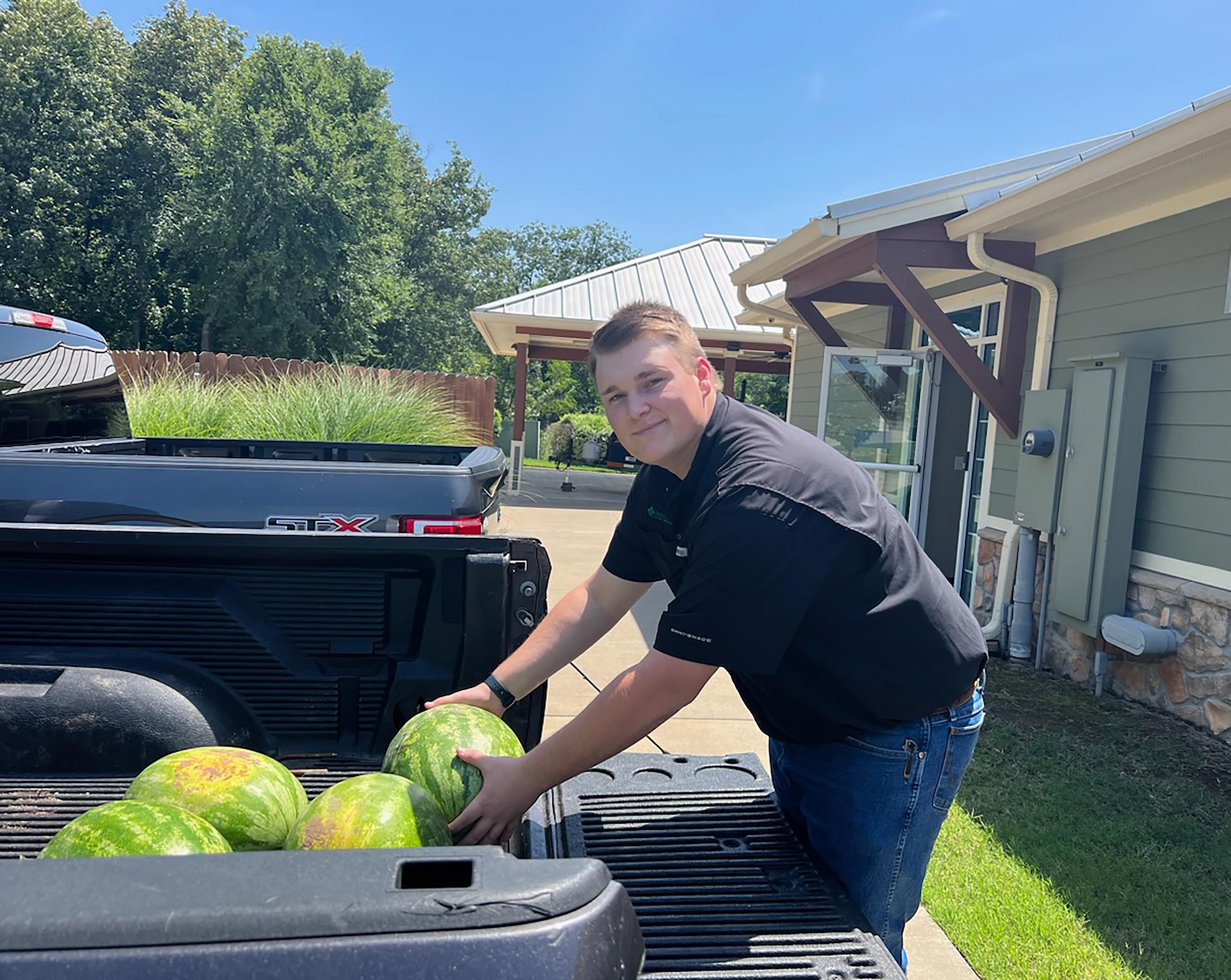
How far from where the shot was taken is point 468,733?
189cm

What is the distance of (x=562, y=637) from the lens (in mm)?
2395

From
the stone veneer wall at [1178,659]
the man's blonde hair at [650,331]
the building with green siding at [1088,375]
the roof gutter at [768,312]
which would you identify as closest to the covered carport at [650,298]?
the roof gutter at [768,312]

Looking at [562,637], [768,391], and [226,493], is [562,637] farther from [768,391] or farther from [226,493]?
[768,391]

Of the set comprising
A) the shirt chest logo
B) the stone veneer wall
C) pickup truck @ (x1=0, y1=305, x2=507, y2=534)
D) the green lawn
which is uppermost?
the shirt chest logo

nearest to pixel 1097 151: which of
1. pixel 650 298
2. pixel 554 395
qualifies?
pixel 650 298

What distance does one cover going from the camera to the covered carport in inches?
608

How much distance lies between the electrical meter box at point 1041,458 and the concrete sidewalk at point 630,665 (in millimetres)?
2561

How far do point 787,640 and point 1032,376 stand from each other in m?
6.35

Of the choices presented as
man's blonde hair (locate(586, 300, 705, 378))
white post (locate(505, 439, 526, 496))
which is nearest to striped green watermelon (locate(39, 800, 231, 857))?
man's blonde hair (locate(586, 300, 705, 378))

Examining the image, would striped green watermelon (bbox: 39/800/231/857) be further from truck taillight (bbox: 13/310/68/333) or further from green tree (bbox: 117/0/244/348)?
green tree (bbox: 117/0/244/348)

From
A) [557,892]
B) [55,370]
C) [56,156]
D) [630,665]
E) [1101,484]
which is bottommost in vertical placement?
[630,665]

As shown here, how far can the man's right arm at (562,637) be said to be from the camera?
2268 millimetres

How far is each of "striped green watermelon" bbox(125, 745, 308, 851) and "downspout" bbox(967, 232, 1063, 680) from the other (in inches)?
247

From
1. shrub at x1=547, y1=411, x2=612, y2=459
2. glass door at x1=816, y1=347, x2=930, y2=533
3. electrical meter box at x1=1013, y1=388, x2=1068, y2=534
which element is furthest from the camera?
shrub at x1=547, y1=411, x2=612, y2=459
